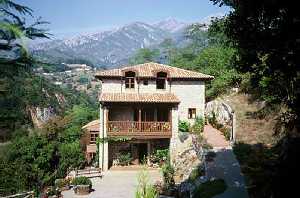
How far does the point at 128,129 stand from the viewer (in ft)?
113

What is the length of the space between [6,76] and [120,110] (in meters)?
27.3

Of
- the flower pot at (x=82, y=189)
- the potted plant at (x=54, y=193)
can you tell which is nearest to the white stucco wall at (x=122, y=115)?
the flower pot at (x=82, y=189)

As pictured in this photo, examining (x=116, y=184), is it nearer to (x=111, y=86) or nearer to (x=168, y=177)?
(x=168, y=177)

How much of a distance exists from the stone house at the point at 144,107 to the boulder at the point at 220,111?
1.10 meters

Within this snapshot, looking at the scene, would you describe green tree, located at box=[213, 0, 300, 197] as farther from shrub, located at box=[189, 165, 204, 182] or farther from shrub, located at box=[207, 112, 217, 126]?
shrub, located at box=[207, 112, 217, 126]

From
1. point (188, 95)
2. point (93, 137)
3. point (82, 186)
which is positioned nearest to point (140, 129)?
point (188, 95)

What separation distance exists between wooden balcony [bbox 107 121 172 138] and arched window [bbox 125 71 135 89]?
10.8ft

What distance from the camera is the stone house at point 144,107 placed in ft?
113

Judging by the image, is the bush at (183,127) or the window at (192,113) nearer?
the bush at (183,127)

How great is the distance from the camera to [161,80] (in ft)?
119

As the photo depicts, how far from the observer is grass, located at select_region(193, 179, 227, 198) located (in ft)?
62.6

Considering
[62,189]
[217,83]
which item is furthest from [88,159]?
[217,83]

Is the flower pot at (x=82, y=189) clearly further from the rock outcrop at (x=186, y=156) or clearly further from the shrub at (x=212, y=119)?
the shrub at (x=212, y=119)

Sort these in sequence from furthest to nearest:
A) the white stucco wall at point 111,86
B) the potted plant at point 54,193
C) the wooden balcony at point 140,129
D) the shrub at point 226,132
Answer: the white stucco wall at point 111,86, the wooden balcony at point 140,129, the shrub at point 226,132, the potted plant at point 54,193
